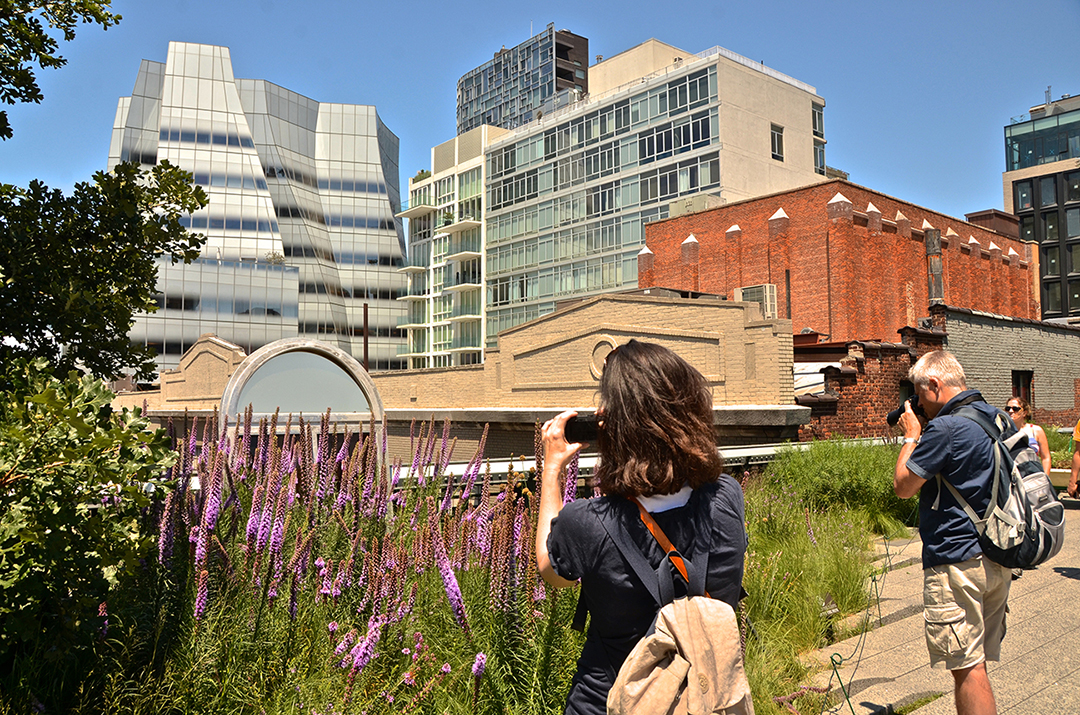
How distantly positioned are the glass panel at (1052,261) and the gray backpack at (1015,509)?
3296 inches

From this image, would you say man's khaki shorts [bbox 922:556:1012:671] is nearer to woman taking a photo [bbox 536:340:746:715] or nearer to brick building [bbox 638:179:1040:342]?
woman taking a photo [bbox 536:340:746:715]

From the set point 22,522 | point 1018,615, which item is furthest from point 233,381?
point 1018,615

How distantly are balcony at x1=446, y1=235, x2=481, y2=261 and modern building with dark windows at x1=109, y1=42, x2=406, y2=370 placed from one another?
12360 mm

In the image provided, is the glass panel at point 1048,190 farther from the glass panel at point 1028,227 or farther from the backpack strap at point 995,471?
the backpack strap at point 995,471

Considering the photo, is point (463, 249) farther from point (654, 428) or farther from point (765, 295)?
point (654, 428)

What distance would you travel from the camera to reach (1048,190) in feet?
245

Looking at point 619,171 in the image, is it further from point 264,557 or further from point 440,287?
point 264,557

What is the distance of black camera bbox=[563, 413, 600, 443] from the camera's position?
2545 mm

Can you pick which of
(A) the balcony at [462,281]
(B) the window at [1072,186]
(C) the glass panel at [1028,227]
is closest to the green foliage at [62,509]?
(A) the balcony at [462,281]

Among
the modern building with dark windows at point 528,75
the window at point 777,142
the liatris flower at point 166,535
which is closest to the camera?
the liatris flower at point 166,535

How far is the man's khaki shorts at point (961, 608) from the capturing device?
3660 mm

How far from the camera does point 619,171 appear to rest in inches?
1982

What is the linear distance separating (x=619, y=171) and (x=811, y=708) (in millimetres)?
48556

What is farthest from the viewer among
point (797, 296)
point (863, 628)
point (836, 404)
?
point (797, 296)
